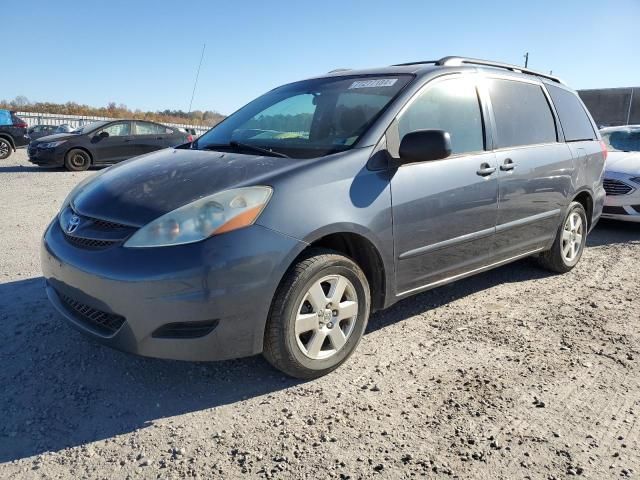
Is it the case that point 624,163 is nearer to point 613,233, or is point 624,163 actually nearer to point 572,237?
point 613,233

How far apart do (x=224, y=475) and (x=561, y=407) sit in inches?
67.1

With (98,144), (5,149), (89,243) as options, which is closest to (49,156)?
(98,144)

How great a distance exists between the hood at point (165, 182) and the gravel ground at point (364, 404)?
36.1 inches

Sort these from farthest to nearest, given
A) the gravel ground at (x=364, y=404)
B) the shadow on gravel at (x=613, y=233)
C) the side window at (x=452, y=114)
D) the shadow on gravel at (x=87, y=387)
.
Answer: the shadow on gravel at (x=613, y=233) → the side window at (x=452, y=114) → the shadow on gravel at (x=87, y=387) → the gravel ground at (x=364, y=404)

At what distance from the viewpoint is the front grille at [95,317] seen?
2.54 metres

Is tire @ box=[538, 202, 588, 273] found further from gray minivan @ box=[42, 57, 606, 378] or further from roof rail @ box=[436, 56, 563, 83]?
roof rail @ box=[436, 56, 563, 83]

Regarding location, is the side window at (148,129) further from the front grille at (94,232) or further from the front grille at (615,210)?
the front grille at (94,232)

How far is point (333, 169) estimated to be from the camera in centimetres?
285

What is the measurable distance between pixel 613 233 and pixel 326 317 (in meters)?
5.77

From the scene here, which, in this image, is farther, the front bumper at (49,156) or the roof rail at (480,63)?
the front bumper at (49,156)

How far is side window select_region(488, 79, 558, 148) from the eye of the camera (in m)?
4.00

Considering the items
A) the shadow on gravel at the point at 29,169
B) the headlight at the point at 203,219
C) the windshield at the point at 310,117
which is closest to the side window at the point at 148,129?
the shadow on gravel at the point at 29,169

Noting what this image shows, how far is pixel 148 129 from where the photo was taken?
13953 millimetres

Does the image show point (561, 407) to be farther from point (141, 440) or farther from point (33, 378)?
point (33, 378)
